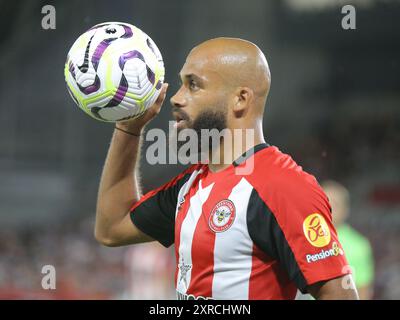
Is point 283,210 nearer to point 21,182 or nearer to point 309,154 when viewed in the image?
point 309,154

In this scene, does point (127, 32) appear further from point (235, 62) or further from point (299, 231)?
point (299, 231)

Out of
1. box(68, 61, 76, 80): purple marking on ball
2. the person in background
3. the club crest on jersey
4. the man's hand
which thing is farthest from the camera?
the person in background

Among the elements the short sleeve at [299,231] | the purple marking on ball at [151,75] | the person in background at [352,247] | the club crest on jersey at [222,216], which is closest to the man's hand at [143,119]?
the purple marking on ball at [151,75]

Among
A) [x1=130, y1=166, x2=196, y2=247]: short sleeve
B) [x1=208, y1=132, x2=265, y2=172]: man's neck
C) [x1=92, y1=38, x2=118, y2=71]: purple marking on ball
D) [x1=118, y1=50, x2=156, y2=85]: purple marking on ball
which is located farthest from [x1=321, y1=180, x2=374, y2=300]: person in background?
[x1=92, y1=38, x2=118, y2=71]: purple marking on ball

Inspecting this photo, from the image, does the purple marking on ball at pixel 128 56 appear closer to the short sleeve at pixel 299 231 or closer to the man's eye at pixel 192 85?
the man's eye at pixel 192 85

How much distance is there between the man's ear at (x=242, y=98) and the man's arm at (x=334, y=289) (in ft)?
2.17

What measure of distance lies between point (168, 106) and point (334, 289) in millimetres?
9565

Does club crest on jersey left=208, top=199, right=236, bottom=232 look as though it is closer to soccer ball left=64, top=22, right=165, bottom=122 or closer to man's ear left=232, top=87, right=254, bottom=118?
man's ear left=232, top=87, right=254, bottom=118

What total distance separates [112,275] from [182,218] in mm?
7557

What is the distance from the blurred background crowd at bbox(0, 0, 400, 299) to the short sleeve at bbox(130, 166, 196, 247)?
8219 mm

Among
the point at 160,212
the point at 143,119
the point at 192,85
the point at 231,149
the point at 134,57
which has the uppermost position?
the point at 134,57

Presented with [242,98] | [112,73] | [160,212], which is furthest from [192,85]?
[160,212]

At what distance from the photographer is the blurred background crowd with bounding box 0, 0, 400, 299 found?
11641 mm

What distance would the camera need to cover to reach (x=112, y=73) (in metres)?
2.67
